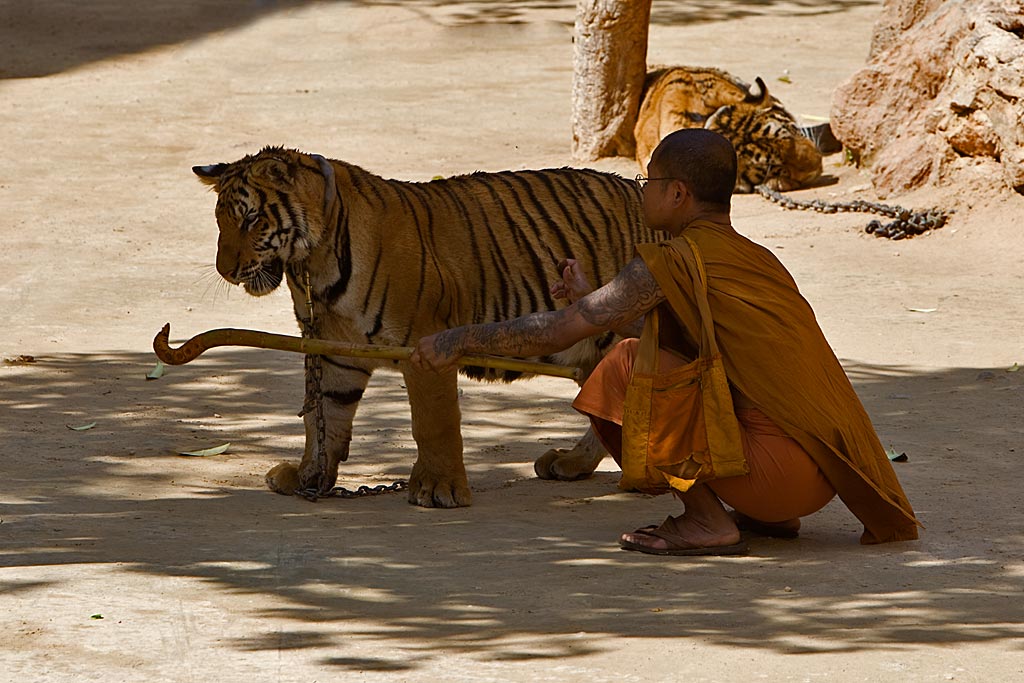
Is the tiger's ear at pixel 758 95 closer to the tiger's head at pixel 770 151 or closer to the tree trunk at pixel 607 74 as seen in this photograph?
the tiger's head at pixel 770 151

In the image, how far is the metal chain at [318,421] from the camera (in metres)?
5.21

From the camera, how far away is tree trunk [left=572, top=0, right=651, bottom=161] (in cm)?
1152

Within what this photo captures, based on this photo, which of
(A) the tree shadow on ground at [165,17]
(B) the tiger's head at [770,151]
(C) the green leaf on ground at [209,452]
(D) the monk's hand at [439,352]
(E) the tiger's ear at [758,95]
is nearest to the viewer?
(D) the monk's hand at [439,352]

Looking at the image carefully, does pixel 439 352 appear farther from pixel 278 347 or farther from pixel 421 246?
pixel 421 246

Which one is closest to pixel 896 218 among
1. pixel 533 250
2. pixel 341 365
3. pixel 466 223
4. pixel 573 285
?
pixel 533 250

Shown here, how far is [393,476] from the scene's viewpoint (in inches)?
227

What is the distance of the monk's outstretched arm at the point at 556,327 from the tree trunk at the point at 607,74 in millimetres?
7528

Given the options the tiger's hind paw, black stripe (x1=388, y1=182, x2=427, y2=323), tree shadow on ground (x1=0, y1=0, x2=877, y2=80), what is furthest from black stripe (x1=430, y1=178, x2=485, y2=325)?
tree shadow on ground (x1=0, y1=0, x2=877, y2=80)

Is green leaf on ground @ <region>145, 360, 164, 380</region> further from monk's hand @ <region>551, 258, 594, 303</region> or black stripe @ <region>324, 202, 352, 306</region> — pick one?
monk's hand @ <region>551, 258, 594, 303</region>

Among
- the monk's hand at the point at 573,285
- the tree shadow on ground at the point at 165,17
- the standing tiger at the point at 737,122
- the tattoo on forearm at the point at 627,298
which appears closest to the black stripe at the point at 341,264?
the monk's hand at the point at 573,285

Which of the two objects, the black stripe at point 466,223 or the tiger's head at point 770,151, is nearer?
the black stripe at point 466,223

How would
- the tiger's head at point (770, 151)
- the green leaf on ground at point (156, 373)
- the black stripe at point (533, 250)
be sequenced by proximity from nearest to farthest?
the black stripe at point (533, 250) < the green leaf on ground at point (156, 373) < the tiger's head at point (770, 151)

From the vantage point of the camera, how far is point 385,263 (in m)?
5.15

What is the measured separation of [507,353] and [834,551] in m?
1.18
